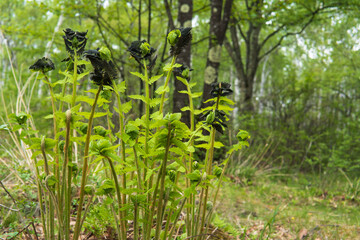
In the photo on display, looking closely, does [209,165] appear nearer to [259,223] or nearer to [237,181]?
[259,223]

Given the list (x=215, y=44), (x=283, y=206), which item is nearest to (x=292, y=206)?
(x=283, y=206)

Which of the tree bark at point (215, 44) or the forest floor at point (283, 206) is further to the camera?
the tree bark at point (215, 44)

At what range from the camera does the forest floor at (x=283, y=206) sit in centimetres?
202

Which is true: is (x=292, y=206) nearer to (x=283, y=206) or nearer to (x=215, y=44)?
(x=283, y=206)

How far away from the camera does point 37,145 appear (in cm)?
86

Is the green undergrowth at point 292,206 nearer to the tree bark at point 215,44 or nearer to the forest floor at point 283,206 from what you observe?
the forest floor at point 283,206

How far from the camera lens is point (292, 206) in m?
3.45

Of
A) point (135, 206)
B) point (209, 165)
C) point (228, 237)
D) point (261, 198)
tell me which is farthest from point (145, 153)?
point (261, 198)

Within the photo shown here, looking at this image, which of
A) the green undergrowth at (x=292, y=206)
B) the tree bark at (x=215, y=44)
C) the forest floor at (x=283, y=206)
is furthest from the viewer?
the tree bark at (x=215, y=44)

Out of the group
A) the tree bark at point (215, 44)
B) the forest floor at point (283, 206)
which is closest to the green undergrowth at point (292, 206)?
the forest floor at point (283, 206)

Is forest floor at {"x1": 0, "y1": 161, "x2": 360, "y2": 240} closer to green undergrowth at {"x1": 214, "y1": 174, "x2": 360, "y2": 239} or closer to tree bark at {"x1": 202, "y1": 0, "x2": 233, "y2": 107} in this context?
green undergrowth at {"x1": 214, "y1": 174, "x2": 360, "y2": 239}

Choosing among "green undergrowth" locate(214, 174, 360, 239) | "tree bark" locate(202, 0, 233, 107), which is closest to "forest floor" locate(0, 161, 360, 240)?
"green undergrowth" locate(214, 174, 360, 239)

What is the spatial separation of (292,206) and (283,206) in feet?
0.90

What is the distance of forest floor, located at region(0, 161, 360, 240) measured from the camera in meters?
2.02
